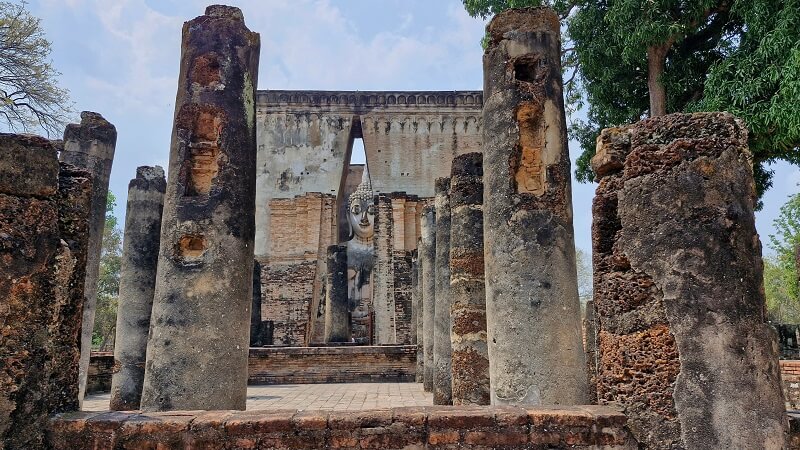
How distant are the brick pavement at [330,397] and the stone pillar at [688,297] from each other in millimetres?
6213

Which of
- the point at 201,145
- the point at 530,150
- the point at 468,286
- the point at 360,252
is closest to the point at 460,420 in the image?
the point at 530,150

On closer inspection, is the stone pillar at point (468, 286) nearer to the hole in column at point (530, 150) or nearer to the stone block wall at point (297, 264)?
the hole in column at point (530, 150)

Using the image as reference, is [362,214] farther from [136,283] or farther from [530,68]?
[530,68]

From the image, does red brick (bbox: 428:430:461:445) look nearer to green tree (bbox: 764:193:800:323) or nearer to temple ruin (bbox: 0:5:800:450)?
temple ruin (bbox: 0:5:800:450)

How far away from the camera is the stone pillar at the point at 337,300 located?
63.2ft

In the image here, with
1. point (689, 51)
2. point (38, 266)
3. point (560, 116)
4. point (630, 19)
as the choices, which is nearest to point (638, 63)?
point (689, 51)

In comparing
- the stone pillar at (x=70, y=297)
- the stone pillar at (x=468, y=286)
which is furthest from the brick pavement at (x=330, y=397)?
the stone pillar at (x=70, y=297)

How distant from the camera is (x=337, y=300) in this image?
64.6 feet

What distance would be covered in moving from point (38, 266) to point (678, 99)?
12193mm

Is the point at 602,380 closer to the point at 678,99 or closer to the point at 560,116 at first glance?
the point at 560,116

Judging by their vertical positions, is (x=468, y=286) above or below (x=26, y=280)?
above

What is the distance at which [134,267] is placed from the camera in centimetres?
1009

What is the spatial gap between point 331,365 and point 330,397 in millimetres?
4163

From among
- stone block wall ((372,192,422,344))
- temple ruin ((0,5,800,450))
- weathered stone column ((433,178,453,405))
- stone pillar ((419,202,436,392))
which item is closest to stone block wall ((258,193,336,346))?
stone block wall ((372,192,422,344))
